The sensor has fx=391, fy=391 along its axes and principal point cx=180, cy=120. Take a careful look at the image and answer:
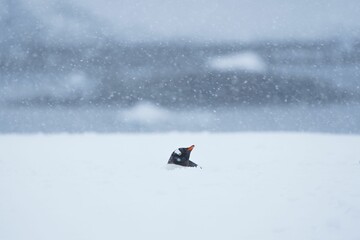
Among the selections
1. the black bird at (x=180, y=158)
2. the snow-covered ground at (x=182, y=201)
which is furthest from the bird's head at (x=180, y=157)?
the snow-covered ground at (x=182, y=201)

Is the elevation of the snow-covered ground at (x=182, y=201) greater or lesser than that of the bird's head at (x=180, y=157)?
lesser

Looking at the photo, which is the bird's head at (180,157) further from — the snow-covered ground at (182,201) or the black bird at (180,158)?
the snow-covered ground at (182,201)

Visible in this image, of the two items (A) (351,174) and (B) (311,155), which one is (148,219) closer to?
(A) (351,174)

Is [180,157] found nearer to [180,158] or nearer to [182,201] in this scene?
[180,158]

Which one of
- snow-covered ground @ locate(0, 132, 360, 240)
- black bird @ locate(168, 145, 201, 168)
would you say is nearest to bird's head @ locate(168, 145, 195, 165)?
black bird @ locate(168, 145, 201, 168)

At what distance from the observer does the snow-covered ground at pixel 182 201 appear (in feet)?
16.8

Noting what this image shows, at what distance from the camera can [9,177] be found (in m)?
9.14

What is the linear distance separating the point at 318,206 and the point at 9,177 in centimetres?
687

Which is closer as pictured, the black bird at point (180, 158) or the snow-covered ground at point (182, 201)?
the snow-covered ground at point (182, 201)

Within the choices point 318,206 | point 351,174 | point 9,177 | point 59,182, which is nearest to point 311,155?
point 351,174

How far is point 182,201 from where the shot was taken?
6.55 meters

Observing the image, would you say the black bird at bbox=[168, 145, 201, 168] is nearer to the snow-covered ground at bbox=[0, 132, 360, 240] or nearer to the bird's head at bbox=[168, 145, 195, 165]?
the bird's head at bbox=[168, 145, 195, 165]

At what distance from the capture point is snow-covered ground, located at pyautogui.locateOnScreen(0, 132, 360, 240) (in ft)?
16.8

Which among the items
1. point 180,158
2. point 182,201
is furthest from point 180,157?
point 182,201
